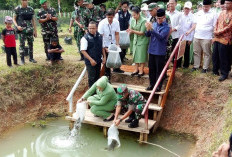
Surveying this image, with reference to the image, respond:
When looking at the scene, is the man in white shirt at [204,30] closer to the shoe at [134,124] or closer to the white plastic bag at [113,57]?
the white plastic bag at [113,57]

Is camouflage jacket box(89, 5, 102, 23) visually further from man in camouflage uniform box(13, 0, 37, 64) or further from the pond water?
the pond water

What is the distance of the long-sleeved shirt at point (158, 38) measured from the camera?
569 centimetres

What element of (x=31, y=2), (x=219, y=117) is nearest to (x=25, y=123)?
(x=219, y=117)

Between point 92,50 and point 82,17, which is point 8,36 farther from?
point 92,50

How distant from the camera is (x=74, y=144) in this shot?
18.7 feet

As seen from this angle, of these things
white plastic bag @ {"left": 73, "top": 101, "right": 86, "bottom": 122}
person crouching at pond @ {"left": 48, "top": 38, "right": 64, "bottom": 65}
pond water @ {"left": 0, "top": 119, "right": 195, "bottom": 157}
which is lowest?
pond water @ {"left": 0, "top": 119, "right": 195, "bottom": 157}

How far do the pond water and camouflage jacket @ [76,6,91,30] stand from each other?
Result: 9.69 ft

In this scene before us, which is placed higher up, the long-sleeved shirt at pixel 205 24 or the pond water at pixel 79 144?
the long-sleeved shirt at pixel 205 24

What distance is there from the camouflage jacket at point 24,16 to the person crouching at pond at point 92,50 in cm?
258

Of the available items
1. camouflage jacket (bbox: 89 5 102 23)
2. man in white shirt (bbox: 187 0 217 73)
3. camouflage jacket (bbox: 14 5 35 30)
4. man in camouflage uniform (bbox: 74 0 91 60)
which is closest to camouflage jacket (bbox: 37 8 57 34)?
camouflage jacket (bbox: 14 5 35 30)

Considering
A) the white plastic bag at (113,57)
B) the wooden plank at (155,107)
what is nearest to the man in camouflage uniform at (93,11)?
the white plastic bag at (113,57)

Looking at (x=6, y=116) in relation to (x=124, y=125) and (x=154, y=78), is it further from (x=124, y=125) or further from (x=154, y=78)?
(x=154, y=78)

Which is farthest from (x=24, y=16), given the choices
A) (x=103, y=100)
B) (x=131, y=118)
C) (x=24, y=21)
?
(x=131, y=118)

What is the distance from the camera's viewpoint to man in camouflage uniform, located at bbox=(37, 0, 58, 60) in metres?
7.58
